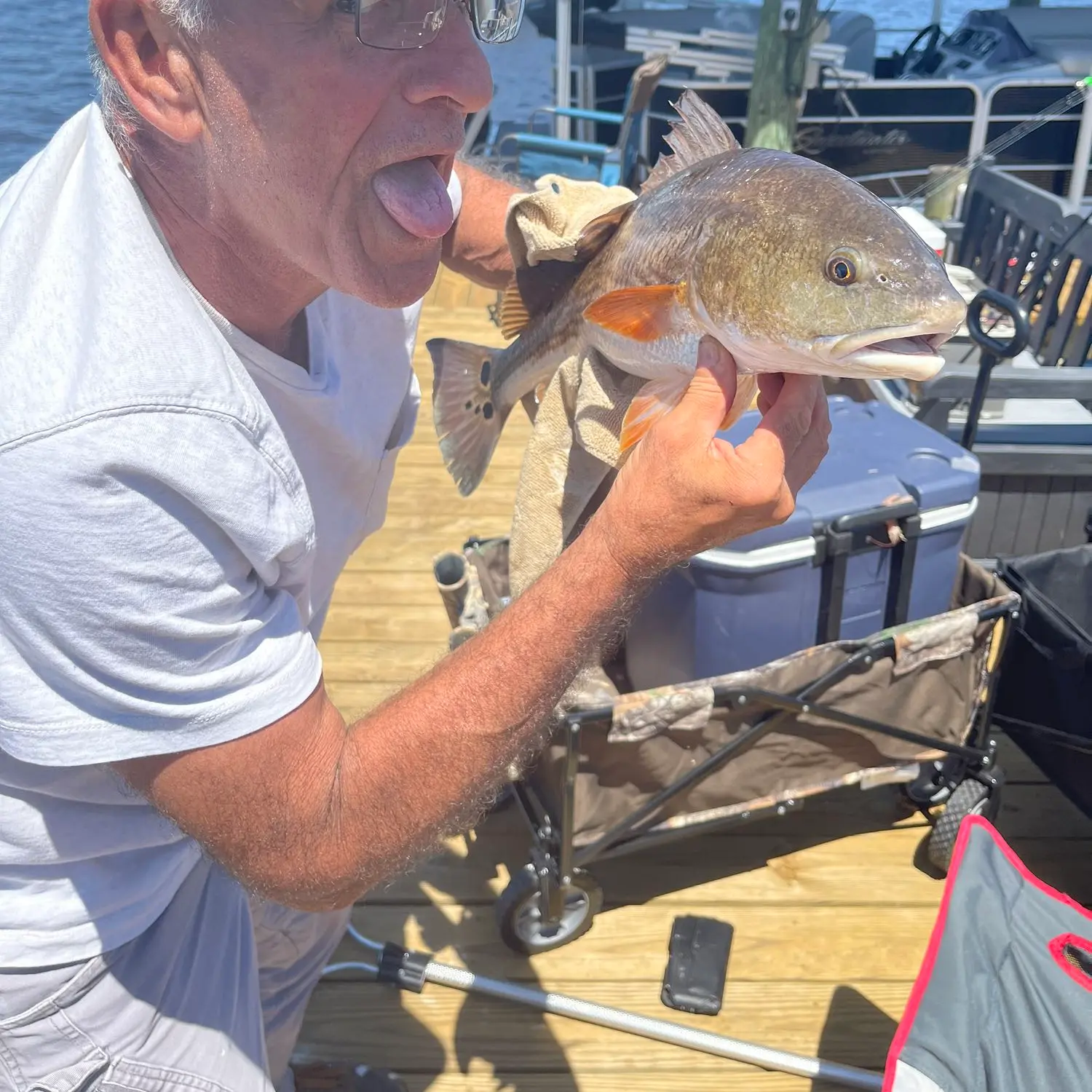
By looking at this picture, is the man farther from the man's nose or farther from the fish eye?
the fish eye

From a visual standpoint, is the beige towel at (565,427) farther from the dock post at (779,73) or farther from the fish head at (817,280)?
the dock post at (779,73)

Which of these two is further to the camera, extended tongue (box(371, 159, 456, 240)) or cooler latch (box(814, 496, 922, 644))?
cooler latch (box(814, 496, 922, 644))

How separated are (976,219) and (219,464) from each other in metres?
4.56

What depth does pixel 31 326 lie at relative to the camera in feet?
3.80

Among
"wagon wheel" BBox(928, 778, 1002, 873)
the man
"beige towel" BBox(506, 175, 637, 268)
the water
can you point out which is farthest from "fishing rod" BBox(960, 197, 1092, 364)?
the water

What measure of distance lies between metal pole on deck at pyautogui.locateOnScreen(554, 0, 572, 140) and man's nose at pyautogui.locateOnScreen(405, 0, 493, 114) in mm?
6652

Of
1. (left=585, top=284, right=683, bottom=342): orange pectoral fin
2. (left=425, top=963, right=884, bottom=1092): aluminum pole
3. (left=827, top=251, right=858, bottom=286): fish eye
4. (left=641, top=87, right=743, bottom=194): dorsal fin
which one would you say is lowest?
(left=425, top=963, right=884, bottom=1092): aluminum pole

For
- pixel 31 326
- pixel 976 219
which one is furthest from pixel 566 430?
pixel 976 219

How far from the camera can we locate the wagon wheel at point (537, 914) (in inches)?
92.9

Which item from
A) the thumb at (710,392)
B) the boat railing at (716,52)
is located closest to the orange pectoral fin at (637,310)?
the thumb at (710,392)

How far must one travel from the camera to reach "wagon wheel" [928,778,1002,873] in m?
2.55

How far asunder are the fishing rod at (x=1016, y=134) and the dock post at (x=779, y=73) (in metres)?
0.86

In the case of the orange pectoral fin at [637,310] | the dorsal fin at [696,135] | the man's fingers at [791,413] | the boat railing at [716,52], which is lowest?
the boat railing at [716,52]

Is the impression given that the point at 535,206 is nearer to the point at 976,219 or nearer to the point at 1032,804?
the point at 1032,804
